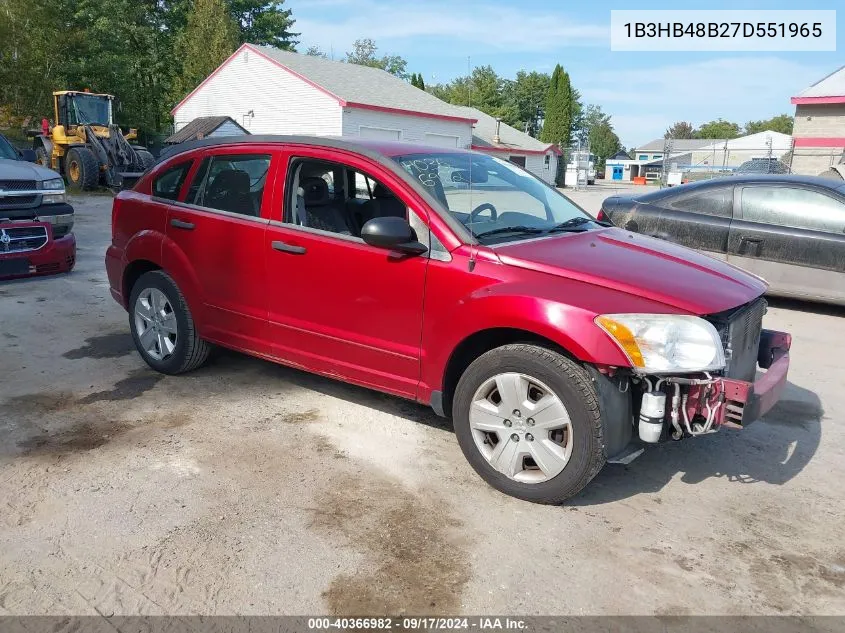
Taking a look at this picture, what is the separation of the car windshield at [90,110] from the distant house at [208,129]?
534 centimetres

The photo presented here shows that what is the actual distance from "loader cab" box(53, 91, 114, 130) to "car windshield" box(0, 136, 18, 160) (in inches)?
553

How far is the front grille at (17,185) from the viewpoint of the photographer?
7.67m

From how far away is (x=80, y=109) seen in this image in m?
21.6

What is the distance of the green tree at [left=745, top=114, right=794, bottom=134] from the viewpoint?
114669 mm

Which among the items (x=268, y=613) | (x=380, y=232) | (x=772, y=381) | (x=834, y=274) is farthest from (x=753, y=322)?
(x=834, y=274)

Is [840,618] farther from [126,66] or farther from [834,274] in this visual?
[126,66]

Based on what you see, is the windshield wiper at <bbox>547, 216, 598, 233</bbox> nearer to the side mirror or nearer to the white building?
the side mirror

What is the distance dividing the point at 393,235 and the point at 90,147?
2056 cm

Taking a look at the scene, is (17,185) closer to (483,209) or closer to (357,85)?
(483,209)

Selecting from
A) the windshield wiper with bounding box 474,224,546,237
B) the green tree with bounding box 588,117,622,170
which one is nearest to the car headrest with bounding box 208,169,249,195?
the windshield wiper with bounding box 474,224,546,237

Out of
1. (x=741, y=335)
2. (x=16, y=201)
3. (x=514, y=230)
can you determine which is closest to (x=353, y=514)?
(x=514, y=230)

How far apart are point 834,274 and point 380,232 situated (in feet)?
18.6

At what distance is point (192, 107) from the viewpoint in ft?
117

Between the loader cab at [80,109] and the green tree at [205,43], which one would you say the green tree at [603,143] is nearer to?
the green tree at [205,43]
